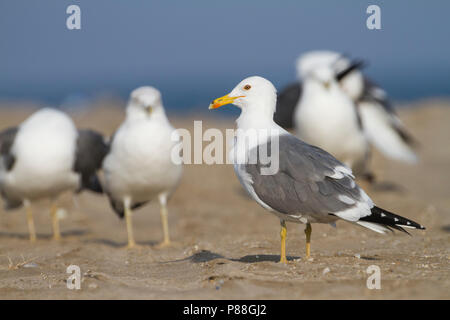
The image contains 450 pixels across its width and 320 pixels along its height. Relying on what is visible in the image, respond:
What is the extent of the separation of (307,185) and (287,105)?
587cm

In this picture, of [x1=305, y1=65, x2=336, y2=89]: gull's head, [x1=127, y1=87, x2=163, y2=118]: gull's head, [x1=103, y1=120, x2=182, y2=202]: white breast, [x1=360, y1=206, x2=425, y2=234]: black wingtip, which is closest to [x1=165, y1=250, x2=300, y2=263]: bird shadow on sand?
[x1=360, y1=206, x2=425, y2=234]: black wingtip

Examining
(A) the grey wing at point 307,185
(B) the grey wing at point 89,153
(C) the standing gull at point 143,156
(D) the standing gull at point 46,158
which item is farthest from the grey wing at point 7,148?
(A) the grey wing at point 307,185

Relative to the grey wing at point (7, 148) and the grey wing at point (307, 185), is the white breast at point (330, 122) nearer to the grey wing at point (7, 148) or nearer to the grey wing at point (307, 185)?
the grey wing at point (7, 148)

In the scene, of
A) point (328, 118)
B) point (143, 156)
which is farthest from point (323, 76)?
point (143, 156)

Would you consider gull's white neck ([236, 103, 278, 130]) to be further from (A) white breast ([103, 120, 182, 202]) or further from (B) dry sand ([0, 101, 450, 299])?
(A) white breast ([103, 120, 182, 202])

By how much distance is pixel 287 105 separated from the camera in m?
10.9

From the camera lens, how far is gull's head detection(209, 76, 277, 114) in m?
5.79

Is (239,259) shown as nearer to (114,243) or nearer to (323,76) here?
(114,243)

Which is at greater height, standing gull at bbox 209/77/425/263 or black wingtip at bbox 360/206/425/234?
standing gull at bbox 209/77/425/263

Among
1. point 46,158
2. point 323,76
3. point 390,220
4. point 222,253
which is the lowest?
point 222,253

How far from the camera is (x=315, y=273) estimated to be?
15.7 feet

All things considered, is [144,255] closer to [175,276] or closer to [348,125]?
[175,276]
